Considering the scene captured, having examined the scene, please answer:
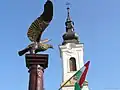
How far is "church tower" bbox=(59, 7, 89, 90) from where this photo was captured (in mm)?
38031

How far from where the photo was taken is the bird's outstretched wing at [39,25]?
11.1m

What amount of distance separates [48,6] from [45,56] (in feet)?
5.39

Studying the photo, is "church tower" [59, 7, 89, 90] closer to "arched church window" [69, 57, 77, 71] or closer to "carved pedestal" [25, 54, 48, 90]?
"arched church window" [69, 57, 77, 71]

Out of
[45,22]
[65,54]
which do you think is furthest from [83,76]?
[65,54]

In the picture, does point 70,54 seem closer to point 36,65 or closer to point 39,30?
point 39,30

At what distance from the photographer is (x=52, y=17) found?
1114 centimetres

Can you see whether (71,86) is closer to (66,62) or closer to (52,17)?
(66,62)

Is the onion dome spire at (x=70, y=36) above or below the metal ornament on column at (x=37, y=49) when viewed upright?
above

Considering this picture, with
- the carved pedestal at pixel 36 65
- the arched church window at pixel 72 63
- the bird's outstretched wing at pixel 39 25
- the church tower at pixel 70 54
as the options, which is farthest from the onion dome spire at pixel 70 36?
the carved pedestal at pixel 36 65

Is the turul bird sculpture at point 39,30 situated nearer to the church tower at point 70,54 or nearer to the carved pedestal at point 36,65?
the carved pedestal at point 36,65

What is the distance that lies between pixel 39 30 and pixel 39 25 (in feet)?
0.58

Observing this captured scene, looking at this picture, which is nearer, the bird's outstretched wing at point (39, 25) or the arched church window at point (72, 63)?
the bird's outstretched wing at point (39, 25)

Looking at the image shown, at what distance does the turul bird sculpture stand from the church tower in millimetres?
25694

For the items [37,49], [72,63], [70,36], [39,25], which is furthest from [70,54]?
[37,49]
